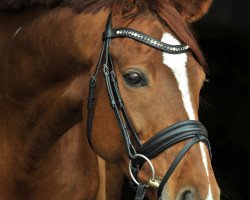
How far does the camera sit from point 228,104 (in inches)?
201

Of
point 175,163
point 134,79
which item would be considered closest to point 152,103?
point 134,79

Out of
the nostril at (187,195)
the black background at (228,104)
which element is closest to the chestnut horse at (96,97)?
the nostril at (187,195)

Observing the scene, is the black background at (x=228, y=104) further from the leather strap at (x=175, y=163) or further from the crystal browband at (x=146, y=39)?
the leather strap at (x=175, y=163)

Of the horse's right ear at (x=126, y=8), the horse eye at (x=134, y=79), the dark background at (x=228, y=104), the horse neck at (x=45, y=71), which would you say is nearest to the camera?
the horse eye at (x=134, y=79)

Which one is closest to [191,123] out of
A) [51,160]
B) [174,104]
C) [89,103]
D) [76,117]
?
[174,104]

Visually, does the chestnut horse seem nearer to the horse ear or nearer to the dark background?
the horse ear

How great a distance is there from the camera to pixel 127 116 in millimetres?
2527

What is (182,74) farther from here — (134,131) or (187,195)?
(187,195)

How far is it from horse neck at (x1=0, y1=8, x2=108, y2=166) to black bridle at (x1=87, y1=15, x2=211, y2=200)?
10cm

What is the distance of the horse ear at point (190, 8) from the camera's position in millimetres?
2785

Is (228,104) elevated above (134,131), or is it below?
below

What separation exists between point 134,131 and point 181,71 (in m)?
0.30

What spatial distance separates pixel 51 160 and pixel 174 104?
976 millimetres

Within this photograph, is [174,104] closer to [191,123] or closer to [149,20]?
[191,123]
